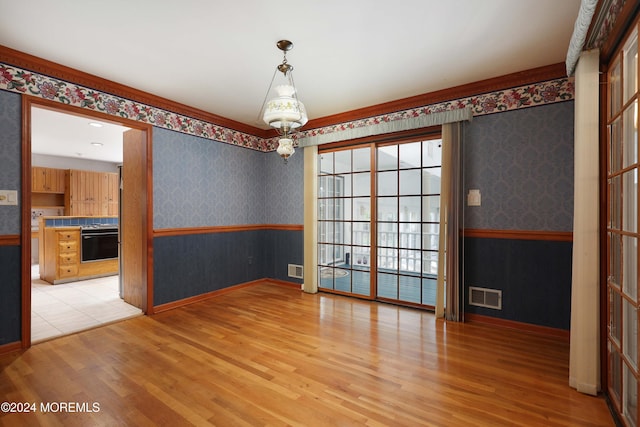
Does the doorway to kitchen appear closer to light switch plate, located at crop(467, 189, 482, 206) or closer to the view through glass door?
the view through glass door

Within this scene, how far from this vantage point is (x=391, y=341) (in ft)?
9.56

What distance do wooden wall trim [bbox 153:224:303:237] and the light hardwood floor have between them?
1.09 meters

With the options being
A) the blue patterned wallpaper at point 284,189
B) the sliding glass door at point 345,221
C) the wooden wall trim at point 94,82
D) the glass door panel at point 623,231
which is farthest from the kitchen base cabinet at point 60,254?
the glass door panel at point 623,231

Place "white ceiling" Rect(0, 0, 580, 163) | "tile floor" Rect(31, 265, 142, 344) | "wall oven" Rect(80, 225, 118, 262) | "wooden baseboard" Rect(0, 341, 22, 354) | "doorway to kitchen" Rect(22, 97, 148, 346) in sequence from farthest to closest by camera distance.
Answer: "wall oven" Rect(80, 225, 118, 262) < "tile floor" Rect(31, 265, 142, 344) < "doorway to kitchen" Rect(22, 97, 148, 346) < "wooden baseboard" Rect(0, 341, 22, 354) < "white ceiling" Rect(0, 0, 580, 163)

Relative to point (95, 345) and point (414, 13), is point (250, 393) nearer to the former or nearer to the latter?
point (95, 345)

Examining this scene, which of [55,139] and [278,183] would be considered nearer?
[278,183]

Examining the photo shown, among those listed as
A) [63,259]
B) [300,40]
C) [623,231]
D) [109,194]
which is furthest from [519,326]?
[109,194]

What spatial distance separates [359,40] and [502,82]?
177 cm

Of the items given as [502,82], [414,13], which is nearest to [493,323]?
[502,82]

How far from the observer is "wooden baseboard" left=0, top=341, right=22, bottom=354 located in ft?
8.72

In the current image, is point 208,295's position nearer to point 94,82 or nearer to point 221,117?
point 221,117

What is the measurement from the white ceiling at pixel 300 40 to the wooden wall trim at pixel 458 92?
9 centimetres

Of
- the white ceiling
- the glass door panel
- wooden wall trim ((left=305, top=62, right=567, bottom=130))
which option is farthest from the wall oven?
the glass door panel

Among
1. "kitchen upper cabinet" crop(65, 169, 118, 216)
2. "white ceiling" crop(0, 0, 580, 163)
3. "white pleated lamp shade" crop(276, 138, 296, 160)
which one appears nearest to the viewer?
"white ceiling" crop(0, 0, 580, 163)
